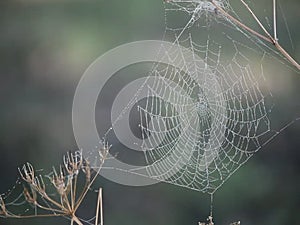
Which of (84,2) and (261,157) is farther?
(84,2)

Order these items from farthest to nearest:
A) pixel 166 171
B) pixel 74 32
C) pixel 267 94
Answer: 1. pixel 74 32
2. pixel 267 94
3. pixel 166 171

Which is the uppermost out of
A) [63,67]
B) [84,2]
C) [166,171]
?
[84,2]

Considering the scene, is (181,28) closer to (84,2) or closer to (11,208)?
(84,2)

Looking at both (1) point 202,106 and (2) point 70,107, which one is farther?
(2) point 70,107

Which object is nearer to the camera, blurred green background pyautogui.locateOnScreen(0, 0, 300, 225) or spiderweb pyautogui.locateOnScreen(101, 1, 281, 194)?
spiderweb pyautogui.locateOnScreen(101, 1, 281, 194)

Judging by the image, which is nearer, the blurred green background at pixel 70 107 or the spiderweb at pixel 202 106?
the spiderweb at pixel 202 106

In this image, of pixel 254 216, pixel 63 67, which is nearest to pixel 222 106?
pixel 254 216

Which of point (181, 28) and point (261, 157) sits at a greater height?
point (181, 28)

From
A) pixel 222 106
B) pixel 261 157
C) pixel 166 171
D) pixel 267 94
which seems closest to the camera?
pixel 222 106
